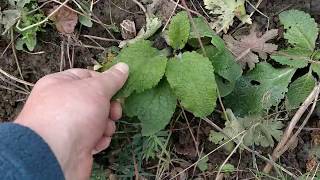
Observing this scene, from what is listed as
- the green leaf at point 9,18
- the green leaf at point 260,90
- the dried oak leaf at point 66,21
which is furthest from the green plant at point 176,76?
the green leaf at point 9,18

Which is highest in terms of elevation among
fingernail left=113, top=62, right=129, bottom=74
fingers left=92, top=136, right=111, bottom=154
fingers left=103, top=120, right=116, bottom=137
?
fingernail left=113, top=62, right=129, bottom=74

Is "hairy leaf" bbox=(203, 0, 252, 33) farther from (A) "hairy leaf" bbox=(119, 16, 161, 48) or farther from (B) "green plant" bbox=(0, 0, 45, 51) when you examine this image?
(B) "green plant" bbox=(0, 0, 45, 51)

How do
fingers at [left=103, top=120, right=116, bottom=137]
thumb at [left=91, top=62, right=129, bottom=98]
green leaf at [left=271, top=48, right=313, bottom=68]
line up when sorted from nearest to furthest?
thumb at [left=91, top=62, right=129, bottom=98] < fingers at [left=103, top=120, right=116, bottom=137] < green leaf at [left=271, top=48, right=313, bottom=68]

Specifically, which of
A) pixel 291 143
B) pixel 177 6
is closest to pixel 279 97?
pixel 291 143

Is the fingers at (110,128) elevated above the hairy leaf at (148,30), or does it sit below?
below

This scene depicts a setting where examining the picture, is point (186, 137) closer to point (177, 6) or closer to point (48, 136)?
point (177, 6)

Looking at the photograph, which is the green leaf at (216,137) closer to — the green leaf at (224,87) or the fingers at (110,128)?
the green leaf at (224,87)

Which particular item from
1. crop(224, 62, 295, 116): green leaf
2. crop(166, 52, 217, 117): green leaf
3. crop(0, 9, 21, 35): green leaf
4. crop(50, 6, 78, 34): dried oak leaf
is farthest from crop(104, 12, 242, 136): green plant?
crop(0, 9, 21, 35): green leaf
